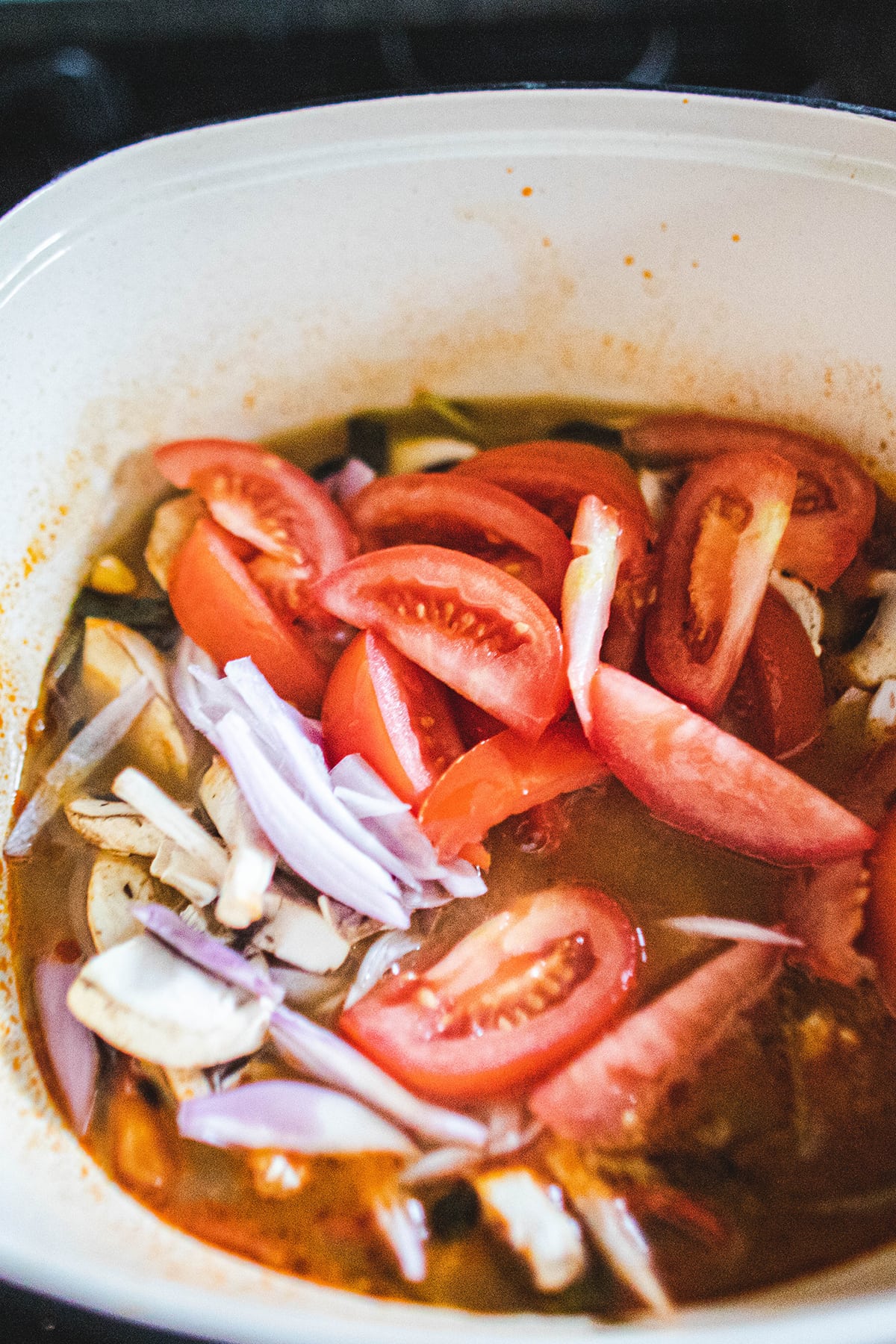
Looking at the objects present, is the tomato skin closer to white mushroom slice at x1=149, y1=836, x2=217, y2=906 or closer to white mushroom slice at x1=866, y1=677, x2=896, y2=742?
white mushroom slice at x1=149, y1=836, x2=217, y2=906

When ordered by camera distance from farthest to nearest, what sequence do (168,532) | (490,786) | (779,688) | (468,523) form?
(168,532)
(468,523)
(779,688)
(490,786)

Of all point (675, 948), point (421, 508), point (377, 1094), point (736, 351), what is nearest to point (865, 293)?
point (736, 351)

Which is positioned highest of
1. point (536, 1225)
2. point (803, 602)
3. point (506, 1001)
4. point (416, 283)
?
point (416, 283)

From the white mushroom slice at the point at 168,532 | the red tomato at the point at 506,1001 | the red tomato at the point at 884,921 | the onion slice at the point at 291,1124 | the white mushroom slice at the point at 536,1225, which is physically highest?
the white mushroom slice at the point at 168,532

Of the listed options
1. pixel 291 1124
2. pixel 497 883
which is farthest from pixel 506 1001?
pixel 291 1124

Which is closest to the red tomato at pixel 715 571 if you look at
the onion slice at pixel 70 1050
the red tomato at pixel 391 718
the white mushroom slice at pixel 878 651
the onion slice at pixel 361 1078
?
the white mushroom slice at pixel 878 651

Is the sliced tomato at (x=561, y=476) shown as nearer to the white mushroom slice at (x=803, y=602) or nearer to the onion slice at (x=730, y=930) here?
the white mushroom slice at (x=803, y=602)

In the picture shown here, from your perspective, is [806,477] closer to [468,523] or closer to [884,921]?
[468,523]

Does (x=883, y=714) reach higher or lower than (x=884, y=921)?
higher
